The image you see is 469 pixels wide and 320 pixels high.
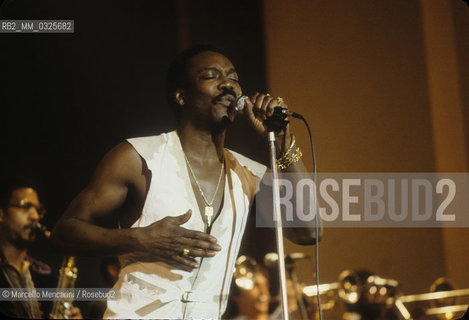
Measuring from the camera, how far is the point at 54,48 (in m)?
2.66

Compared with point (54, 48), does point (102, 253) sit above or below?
below

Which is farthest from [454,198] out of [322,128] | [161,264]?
[161,264]

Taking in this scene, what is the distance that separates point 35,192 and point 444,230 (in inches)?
87.4

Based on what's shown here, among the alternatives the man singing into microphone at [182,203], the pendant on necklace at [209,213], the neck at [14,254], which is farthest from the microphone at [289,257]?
the neck at [14,254]

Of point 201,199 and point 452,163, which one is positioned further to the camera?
point 452,163

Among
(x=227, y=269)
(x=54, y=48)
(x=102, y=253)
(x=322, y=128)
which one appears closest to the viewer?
(x=102, y=253)

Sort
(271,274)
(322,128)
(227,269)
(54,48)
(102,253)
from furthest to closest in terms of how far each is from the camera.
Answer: (271,274) < (322,128) < (54,48) < (227,269) < (102,253)

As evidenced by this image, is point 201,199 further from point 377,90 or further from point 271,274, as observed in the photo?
point 271,274

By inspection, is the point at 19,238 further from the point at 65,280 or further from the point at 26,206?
the point at 65,280

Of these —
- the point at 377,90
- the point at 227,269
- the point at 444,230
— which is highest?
the point at 377,90

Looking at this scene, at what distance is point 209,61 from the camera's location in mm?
2371

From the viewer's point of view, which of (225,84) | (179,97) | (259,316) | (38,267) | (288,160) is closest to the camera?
(288,160)

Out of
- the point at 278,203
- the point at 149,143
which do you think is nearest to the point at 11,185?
the point at 149,143

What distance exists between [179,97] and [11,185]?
1144mm
